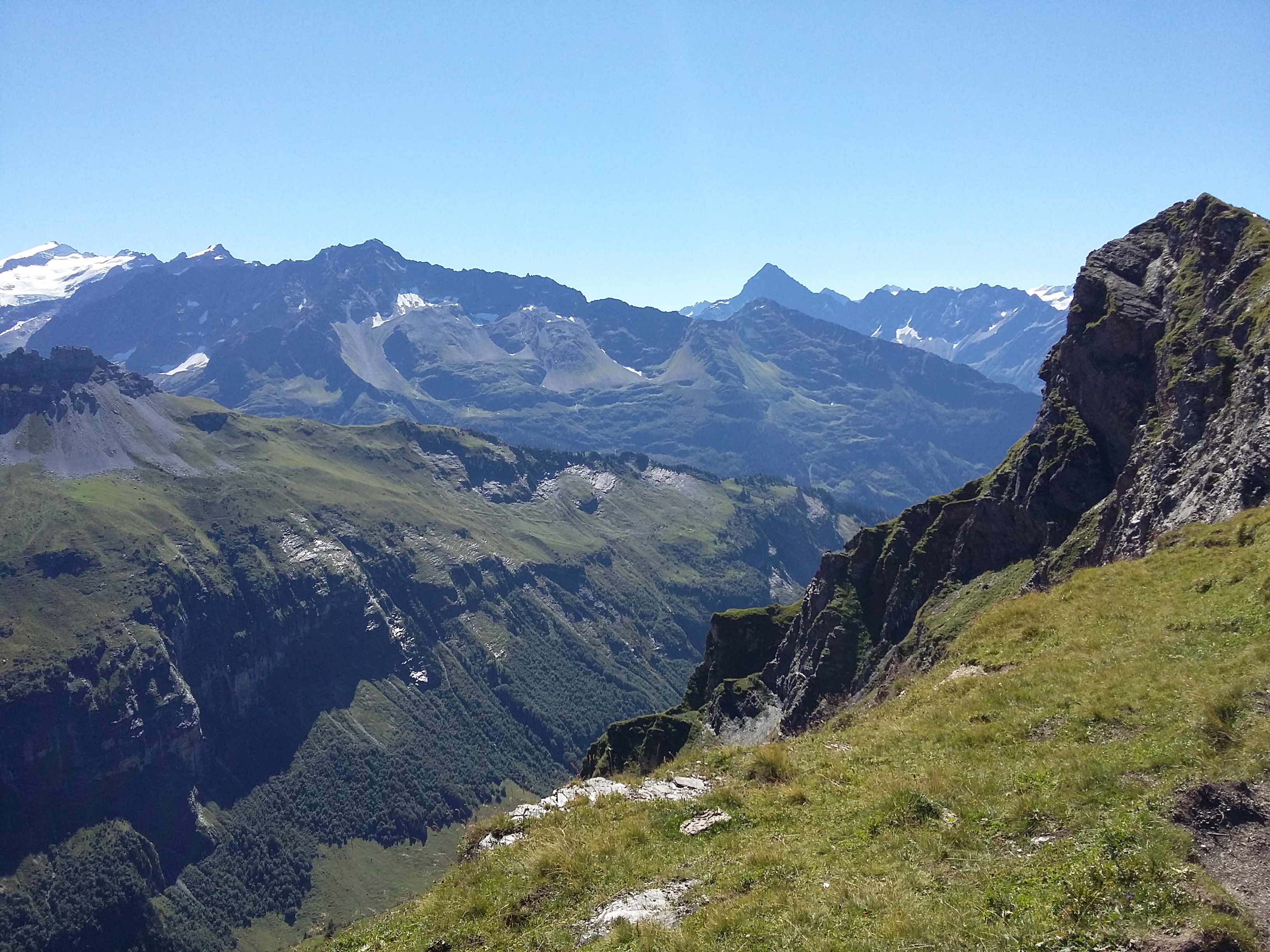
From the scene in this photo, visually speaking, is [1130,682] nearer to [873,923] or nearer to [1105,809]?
[1105,809]

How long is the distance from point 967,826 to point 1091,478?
2641 inches

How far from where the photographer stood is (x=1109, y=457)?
250 feet

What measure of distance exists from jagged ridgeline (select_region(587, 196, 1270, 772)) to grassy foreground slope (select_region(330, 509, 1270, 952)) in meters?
23.5

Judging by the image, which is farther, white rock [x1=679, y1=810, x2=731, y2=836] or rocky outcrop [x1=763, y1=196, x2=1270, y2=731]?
rocky outcrop [x1=763, y1=196, x2=1270, y2=731]

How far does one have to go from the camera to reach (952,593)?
269 ft

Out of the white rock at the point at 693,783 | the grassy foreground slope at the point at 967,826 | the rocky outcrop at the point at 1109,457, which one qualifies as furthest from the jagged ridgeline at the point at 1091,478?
the white rock at the point at 693,783

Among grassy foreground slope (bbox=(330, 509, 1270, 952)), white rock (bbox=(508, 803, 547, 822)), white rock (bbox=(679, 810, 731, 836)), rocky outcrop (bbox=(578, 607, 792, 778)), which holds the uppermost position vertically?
grassy foreground slope (bbox=(330, 509, 1270, 952))

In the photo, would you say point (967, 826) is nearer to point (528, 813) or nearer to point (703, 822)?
point (703, 822)

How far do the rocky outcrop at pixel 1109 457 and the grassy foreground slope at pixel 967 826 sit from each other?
77.3 ft

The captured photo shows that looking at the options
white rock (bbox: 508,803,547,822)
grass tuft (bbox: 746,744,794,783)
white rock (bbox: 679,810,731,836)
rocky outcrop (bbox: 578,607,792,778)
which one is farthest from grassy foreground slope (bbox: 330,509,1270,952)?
rocky outcrop (bbox: 578,607,792,778)

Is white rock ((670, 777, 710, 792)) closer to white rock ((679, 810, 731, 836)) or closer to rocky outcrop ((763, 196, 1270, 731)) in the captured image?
white rock ((679, 810, 731, 836))

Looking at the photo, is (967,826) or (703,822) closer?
(967,826)

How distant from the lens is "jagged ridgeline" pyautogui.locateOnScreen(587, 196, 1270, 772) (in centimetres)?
5475

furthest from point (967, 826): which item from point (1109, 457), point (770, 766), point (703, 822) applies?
point (1109, 457)
